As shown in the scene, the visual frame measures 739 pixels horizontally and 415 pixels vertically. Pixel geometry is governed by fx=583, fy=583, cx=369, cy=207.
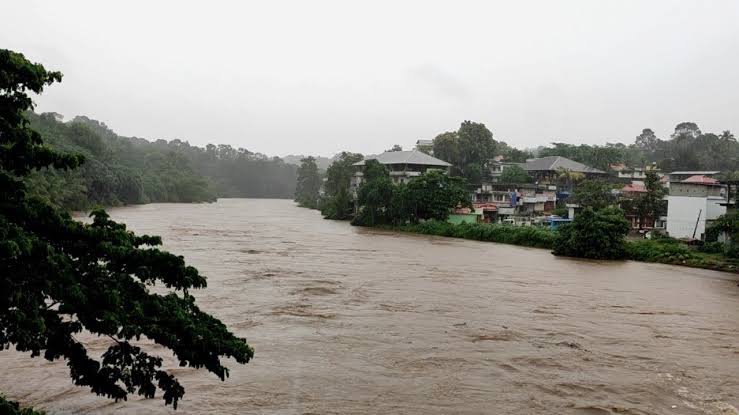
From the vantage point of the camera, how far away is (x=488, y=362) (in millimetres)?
7938

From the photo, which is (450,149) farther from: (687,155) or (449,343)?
(449,343)

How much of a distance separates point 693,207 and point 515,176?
17.7m

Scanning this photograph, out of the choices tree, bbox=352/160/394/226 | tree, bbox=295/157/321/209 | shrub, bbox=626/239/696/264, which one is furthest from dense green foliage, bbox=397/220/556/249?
tree, bbox=295/157/321/209

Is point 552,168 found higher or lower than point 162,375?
higher

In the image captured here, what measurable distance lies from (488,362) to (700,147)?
55.2 meters

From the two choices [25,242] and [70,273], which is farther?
[70,273]

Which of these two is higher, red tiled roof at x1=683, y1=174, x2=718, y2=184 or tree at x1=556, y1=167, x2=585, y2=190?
tree at x1=556, y1=167, x2=585, y2=190

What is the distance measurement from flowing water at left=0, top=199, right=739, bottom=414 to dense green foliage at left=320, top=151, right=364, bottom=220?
73.7ft

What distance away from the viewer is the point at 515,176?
42500 mm

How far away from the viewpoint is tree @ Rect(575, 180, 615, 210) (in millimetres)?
30750

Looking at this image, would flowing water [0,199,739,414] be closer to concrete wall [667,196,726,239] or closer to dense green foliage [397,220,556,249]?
dense green foliage [397,220,556,249]

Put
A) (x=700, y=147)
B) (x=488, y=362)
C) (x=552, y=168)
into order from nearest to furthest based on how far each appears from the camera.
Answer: (x=488, y=362) < (x=552, y=168) < (x=700, y=147)

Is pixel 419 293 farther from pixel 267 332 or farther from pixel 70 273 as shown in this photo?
pixel 70 273

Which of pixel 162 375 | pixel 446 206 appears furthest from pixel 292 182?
pixel 162 375
